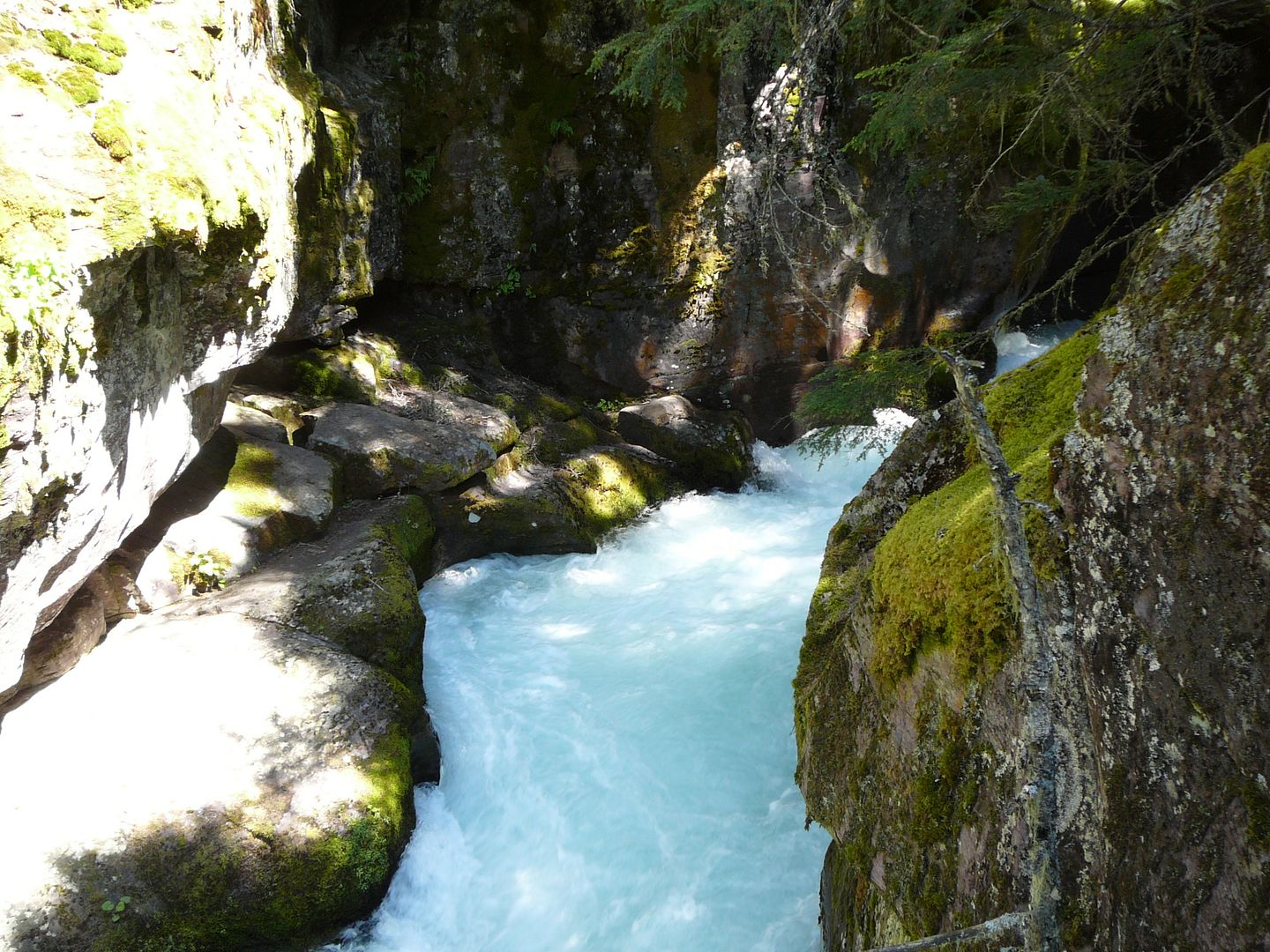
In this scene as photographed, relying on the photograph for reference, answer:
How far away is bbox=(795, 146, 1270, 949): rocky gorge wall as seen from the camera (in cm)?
139

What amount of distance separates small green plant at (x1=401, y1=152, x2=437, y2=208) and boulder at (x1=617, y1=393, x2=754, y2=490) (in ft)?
14.5

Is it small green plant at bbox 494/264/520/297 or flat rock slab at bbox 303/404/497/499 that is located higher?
small green plant at bbox 494/264/520/297

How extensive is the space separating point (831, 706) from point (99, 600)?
5018 millimetres

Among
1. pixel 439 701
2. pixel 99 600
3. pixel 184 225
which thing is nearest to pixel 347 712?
pixel 439 701

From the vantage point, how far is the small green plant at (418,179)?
10.0m

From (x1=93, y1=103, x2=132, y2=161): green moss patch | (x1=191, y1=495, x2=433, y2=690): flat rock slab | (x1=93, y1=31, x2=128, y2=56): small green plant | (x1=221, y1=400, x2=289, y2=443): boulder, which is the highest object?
(x1=93, y1=31, x2=128, y2=56): small green plant

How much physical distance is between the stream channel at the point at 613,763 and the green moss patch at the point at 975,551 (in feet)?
7.82

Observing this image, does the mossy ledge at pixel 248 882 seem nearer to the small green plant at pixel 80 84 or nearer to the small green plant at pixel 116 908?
the small green plant at pixel 116 908

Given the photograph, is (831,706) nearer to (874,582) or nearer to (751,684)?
(874,582)

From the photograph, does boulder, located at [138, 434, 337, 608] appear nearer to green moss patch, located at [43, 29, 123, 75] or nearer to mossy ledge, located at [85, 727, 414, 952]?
mossy ledge, located at [85, 727, 414, 952]

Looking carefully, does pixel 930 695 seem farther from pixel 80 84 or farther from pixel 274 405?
pixel 274 405

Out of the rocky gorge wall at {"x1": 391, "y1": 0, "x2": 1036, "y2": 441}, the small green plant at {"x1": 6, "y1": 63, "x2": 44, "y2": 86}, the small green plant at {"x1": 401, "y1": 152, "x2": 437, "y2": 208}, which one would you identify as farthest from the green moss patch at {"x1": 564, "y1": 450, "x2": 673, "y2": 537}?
the small green plant at {"x1": 6, "y1": 63, "x2": 44, "y2": 86}

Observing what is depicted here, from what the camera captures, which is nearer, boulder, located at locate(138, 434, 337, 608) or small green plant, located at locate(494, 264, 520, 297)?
boulder, located at locate(138, 434, 337, 608)

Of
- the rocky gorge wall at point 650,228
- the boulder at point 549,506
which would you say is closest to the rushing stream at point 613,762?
the boulder at point 549,506
